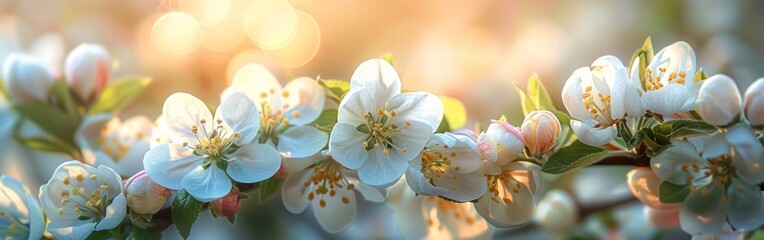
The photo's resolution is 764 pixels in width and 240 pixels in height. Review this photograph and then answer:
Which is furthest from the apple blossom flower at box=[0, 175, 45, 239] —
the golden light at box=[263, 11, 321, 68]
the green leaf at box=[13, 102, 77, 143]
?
the golden light at box=[263, 11, 321, 68]

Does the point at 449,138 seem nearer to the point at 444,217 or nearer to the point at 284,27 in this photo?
the point at 444,217

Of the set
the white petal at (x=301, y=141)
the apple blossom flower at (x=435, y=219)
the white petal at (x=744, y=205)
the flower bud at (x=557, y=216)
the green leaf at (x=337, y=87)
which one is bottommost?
the flower bud at (x=557, y=216)

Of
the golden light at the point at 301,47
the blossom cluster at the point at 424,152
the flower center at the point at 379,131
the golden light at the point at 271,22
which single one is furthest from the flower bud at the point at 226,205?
the golden light at the point at 271,22

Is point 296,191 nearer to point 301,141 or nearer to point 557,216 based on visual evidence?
point 301,141

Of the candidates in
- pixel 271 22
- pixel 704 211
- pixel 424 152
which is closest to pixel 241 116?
pixel 424 152

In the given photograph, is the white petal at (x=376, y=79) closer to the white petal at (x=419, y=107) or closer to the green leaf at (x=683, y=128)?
the white petal at (x=419, y=107)
